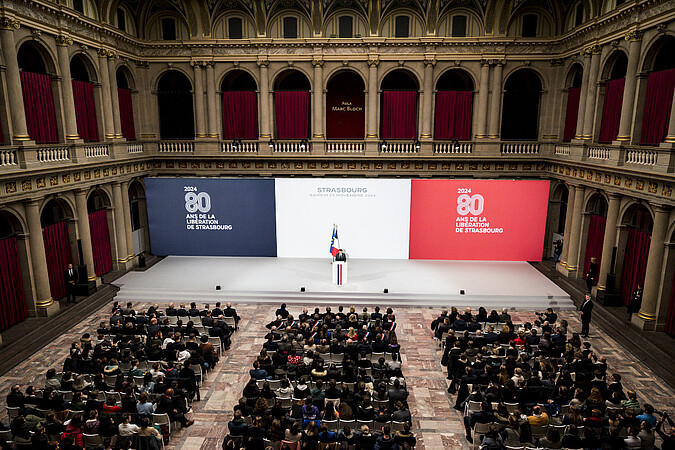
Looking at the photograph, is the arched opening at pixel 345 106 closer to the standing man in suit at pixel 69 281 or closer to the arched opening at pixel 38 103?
the arched opening at pixel 38 103

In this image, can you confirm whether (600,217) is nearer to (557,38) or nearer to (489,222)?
(489,222)

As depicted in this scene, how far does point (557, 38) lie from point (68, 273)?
2597cm

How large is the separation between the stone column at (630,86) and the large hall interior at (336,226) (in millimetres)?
105

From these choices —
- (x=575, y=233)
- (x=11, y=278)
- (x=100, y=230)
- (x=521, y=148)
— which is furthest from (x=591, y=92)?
(x=11, y=278)

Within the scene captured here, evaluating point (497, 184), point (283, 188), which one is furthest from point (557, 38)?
point (283, 188)

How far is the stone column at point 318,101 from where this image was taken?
25.8m

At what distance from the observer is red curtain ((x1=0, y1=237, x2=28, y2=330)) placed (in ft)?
55.0

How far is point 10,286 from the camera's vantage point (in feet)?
56.0

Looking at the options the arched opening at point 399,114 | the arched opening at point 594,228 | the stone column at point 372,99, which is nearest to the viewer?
the arched opening at point 594,228

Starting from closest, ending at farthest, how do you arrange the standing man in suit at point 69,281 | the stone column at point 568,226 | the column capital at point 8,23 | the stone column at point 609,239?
the column capital at point 8,23 → the stone column at point 609,239 → the standing man in suit at point 69,281 → the stone column at point 568,226

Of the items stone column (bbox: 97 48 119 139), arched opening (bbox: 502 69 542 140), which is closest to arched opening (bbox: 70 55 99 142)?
stone column (bbox: 97 48 119 139)

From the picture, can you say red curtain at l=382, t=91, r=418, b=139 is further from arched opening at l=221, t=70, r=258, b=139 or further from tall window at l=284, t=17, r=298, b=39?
arched opening at l=221, t=70, r=258, b=139

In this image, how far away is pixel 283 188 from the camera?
23.6 m

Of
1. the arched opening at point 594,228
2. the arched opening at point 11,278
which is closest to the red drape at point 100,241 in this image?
the arched opening at point 11,278
